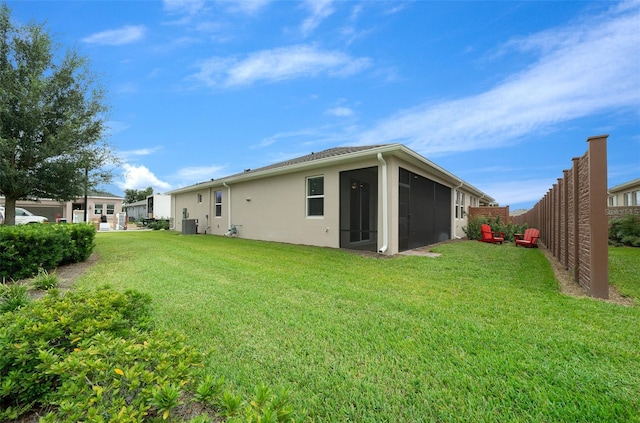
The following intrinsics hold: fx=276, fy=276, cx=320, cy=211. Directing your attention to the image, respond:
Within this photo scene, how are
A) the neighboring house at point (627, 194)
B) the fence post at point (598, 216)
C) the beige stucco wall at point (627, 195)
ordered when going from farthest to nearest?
the beige stucco wall at point (627, 195), the neighboring house at point (627, 194), the fence post at point (598, 216)

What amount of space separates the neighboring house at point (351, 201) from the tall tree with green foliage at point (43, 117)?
219 inches

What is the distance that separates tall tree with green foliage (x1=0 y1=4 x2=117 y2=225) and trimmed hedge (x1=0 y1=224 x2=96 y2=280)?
3286mm

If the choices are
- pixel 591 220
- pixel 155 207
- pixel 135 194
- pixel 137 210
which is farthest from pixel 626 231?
pixel 135 194

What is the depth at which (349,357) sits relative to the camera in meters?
2.35

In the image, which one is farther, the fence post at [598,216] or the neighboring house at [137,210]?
the neighboring house at [137,210]

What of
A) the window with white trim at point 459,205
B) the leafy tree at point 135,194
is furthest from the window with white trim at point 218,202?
the leafy tree at point 135,194

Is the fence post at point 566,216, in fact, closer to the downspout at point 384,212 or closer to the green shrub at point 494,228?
the downspout at point 384,212

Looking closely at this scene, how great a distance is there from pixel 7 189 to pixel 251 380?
10758mm

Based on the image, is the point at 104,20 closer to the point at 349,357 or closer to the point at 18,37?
the point at 18,37

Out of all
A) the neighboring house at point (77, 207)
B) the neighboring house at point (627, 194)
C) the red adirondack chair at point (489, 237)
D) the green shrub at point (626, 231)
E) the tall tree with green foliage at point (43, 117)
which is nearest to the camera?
the tall tree with green foliage at point (43, 117)

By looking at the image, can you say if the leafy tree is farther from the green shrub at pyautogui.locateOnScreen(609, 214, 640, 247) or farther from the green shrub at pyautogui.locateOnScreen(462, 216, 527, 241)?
the green shrub at pyautogui.locateOnScreen(609, 214, 640, 247)

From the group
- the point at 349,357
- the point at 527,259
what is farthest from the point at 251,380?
the point at 527,259

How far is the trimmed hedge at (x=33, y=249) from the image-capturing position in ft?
16.6

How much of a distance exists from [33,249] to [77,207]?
32187mm
